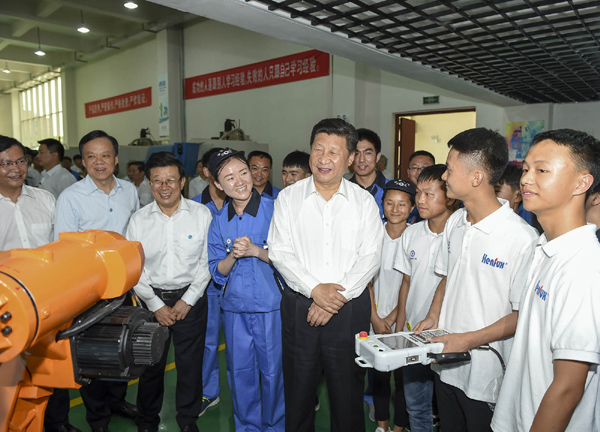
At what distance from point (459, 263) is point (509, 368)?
0.46 m

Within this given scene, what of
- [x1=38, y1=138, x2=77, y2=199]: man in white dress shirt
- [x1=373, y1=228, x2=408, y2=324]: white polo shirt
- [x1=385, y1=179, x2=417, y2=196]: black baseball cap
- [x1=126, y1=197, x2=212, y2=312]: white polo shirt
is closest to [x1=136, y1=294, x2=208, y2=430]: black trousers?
[x1=126, y1=197, x2=212, y2=312]: white polo shirt

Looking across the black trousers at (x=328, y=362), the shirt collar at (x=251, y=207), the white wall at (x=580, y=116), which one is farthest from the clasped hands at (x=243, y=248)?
the white wall at (x=580, y=116)

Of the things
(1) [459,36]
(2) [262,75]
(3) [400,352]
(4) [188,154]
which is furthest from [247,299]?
(2) [262,75]

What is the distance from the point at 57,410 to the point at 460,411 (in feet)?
7.54

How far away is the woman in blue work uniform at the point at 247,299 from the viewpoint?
228cm

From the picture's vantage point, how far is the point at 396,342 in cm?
148

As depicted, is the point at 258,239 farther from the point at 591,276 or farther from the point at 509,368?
the point at 591,276

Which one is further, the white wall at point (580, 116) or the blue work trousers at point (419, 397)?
the white wall at point (580, 116)

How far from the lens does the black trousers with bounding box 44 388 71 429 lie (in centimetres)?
242

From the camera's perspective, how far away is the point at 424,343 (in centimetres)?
147

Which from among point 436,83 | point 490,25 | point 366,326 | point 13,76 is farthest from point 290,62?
point 13,76

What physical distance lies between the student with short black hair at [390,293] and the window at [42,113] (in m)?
17.2

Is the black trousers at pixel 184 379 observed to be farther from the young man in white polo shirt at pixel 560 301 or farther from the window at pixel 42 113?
the window at pixel 42 113

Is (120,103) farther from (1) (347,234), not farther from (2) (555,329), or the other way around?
(2) (555,329)
